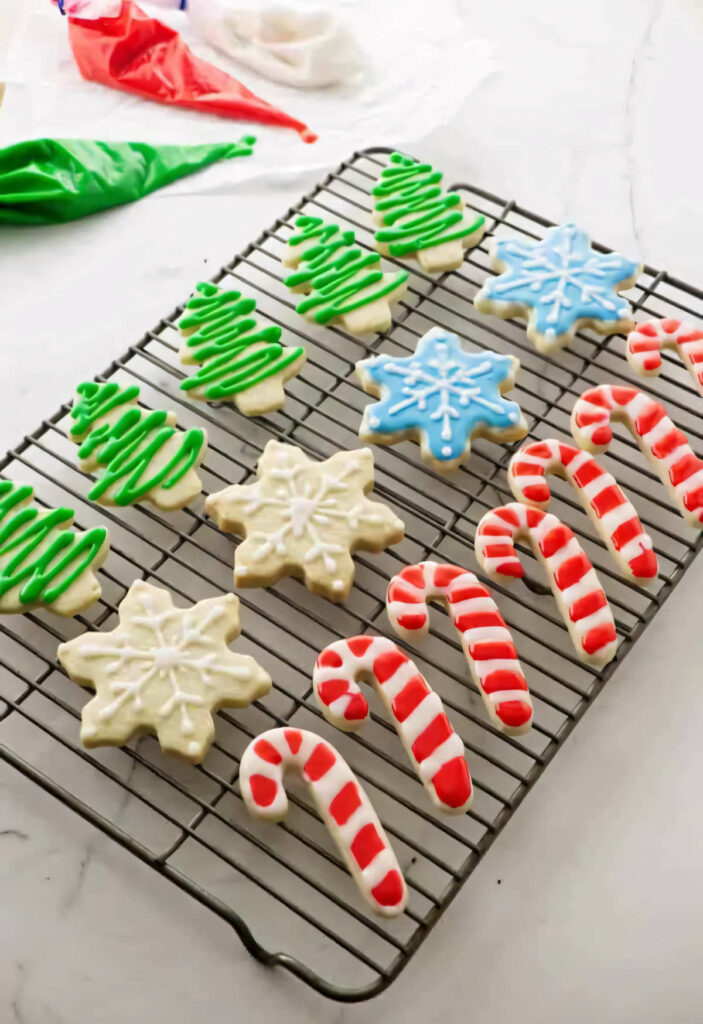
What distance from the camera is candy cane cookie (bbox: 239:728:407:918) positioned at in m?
1.34

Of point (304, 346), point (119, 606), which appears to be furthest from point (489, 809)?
point (304, 346)

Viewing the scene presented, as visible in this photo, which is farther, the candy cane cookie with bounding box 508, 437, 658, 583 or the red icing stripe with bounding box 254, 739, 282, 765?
the candy cane cookie with bounding box 508, 437, 658, 583

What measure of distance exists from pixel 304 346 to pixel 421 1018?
1238 mm

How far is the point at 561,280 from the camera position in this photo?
2.04 meters

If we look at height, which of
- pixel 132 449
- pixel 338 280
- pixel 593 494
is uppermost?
pixel 338 280

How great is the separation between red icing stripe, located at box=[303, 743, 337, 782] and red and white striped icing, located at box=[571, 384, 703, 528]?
2.40ft

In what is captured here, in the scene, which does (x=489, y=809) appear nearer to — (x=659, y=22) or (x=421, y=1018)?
(x=421, y=1018)

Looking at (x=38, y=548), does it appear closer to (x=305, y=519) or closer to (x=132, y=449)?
(x=132, y=449)

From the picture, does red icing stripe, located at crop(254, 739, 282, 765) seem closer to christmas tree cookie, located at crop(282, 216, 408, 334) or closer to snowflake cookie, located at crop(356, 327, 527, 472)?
snowflake cookie, located at crop(356, 327, 527, 472)

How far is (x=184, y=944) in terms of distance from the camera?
141 centimetres

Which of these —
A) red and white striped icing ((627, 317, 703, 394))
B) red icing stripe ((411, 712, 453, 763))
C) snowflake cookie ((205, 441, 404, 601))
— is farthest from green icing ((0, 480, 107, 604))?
red and white striped icing ((627, 317, 703, 394))

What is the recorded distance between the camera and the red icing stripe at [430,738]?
145 centimetres

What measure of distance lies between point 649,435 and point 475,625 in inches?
20.0

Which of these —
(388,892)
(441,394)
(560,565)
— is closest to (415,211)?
(441,394)
